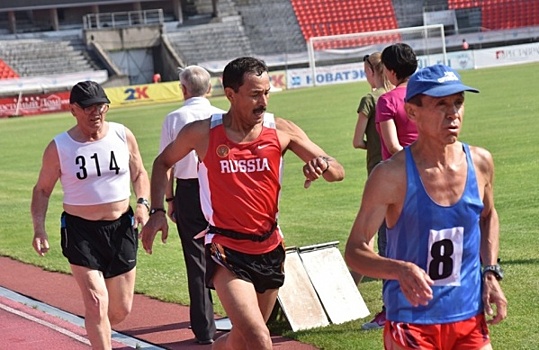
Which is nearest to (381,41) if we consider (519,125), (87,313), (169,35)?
(169,35)

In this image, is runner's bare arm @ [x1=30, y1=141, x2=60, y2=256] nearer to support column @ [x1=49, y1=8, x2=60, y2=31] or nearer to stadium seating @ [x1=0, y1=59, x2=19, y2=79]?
stadium seating @ [x1=0, y1=59, x2=19, y2=79]

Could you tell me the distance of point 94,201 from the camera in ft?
26.1

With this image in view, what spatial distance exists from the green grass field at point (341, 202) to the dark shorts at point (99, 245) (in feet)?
5.53

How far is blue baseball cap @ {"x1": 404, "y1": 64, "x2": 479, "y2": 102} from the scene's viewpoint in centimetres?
458

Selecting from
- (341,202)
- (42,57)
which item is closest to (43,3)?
(42,57)

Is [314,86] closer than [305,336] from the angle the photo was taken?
No

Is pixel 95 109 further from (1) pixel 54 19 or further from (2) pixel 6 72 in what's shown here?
(1) pixel 54 19

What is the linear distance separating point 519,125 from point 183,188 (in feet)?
55.0

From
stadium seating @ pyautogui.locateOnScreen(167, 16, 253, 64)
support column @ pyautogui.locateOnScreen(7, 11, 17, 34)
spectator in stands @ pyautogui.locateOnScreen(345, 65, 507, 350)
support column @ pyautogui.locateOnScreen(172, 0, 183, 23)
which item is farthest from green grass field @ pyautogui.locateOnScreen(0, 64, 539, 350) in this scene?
support column @ pyautogui.locateOnScreen(172, 0, 183, 23)

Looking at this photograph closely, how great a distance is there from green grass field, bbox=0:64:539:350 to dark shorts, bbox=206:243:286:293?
1.78 m

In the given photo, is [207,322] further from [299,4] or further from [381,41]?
[299,4]

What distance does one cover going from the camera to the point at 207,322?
9000 mm

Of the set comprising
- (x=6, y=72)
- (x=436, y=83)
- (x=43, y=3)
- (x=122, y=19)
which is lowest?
(x=6, y=72)

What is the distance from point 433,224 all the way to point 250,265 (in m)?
2.09
